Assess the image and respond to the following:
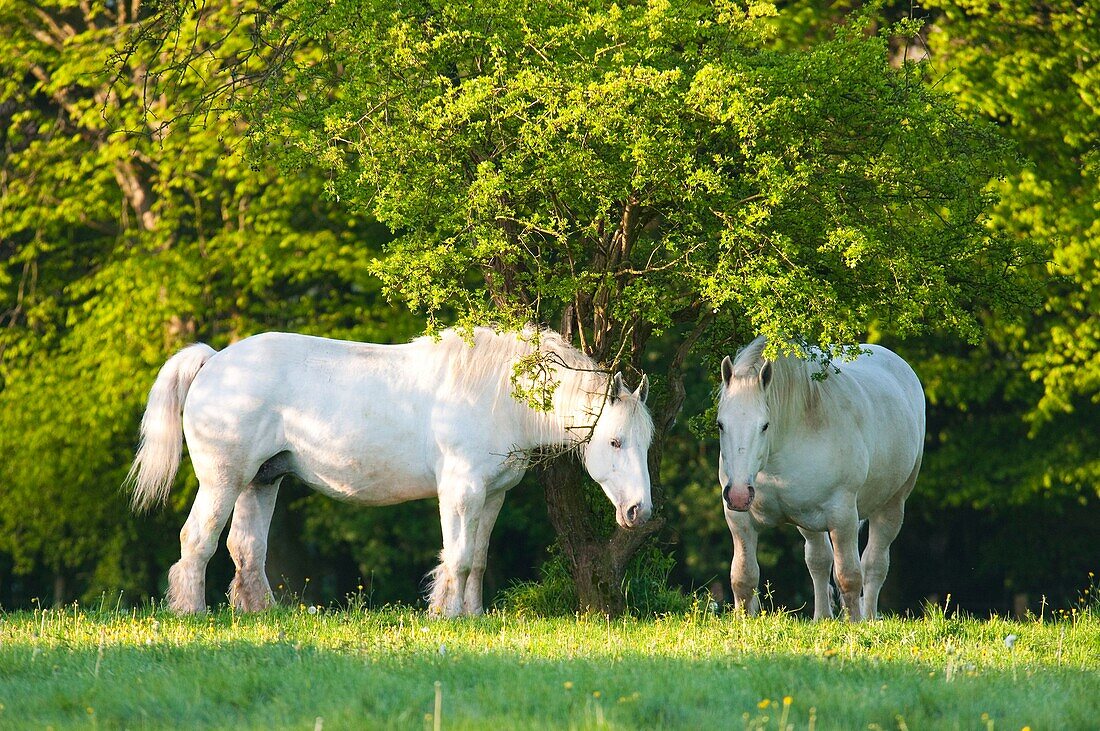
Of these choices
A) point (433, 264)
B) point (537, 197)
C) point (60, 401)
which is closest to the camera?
point (433, 264)

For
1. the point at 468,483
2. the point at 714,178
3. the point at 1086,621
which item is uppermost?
the point at 714,178

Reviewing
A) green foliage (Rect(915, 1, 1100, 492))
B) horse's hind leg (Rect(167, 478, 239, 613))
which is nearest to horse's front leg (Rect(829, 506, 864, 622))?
horse's hind leg (Rect(167, 478, 239, 613))

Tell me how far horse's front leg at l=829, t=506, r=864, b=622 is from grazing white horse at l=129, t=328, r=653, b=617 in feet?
6.42

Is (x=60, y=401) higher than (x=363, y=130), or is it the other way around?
(x=363, y=130)

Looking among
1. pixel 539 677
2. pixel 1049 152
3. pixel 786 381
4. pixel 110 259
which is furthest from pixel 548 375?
pixel 110 259

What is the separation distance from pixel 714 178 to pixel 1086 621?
13.3 ft

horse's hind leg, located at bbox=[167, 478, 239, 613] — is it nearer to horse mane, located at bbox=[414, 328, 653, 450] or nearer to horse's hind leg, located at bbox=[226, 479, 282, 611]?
horse's hind leg, located at bbox=[226, 479, 282, 611]

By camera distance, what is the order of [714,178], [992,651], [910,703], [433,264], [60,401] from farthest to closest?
[60,401]
[433,264]
[714,178]
[992,651]
[910,703]

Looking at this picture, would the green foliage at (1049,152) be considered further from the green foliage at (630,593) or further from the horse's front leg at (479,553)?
the horse's front leg at (479,553)

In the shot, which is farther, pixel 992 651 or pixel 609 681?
pixel 992 651

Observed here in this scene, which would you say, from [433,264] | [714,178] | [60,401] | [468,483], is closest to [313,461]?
[468,483]

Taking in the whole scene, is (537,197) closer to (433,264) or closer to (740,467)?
(433,264)

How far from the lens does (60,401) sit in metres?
18.3

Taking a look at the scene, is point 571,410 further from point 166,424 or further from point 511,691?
point 511,691
